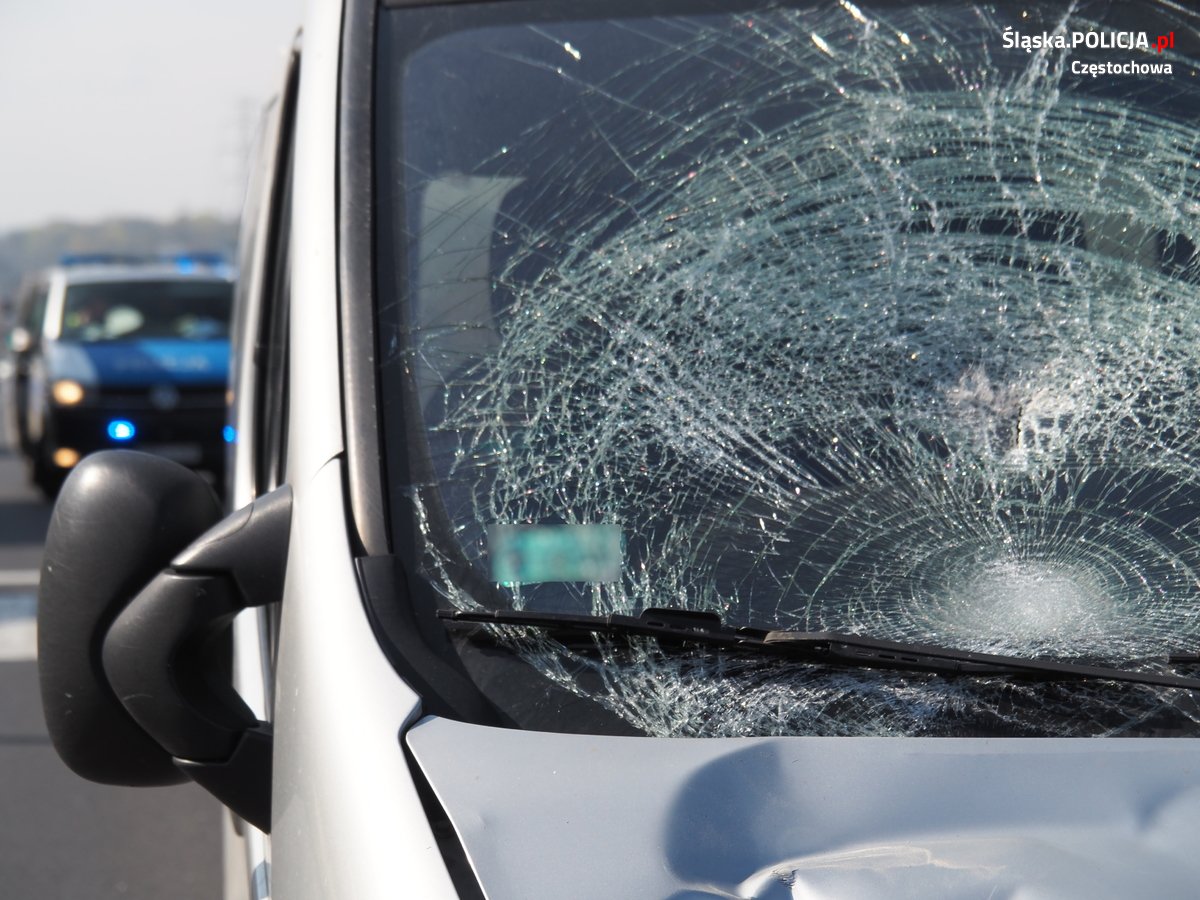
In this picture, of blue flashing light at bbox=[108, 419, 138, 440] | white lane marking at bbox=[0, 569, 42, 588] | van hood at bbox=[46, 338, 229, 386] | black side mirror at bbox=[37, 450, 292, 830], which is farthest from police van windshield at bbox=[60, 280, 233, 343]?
black side mirror at bbox=[37, 450, 292, 830]

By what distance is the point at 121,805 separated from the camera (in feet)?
16.8

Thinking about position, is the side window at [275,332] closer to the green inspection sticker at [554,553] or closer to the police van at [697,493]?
the police van at [697,493]

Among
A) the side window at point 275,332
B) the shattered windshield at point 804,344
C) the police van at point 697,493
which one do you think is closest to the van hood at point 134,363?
the side window at point 275,332

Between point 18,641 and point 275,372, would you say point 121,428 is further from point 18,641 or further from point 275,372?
point 275,372

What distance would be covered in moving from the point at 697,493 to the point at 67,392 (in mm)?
10933

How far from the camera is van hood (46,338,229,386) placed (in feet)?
39.3

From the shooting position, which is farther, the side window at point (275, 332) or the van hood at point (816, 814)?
the side window at point (275, 332)

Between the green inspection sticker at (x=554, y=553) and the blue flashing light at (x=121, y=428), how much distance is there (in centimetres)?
1074

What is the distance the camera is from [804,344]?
1.97m

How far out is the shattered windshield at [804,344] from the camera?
178 cm

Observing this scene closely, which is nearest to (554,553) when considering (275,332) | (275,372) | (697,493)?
(697,493)

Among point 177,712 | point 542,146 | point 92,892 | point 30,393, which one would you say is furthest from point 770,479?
point 30,393

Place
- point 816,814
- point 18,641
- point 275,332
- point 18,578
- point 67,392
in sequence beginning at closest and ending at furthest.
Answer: point 816,814, point 275,332, point 18,641, point 18,578, point 67,392

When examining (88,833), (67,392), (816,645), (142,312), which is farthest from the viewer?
(142,312)
